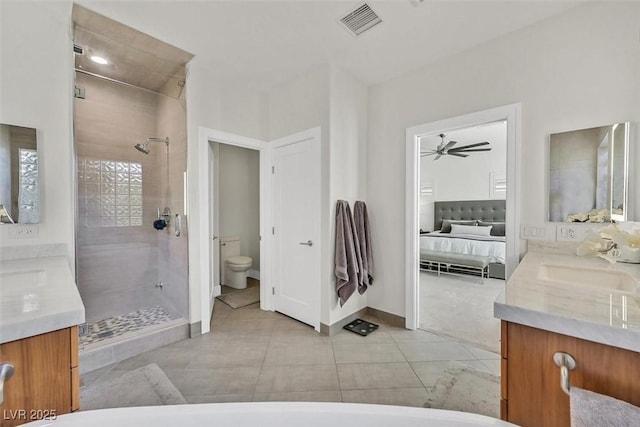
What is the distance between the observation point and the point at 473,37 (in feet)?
6.85

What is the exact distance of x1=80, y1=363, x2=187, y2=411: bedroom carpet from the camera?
1.57 metres

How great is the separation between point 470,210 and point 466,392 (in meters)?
4.90

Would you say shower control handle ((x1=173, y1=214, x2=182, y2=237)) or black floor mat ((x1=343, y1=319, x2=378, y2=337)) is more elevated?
shower control handle ((x1=173, y1=214, x2=182, y2=237))

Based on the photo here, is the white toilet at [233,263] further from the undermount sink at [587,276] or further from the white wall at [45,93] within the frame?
the undermount sink at [587,276]

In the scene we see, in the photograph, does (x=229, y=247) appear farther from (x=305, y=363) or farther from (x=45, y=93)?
(x=45, y=93)

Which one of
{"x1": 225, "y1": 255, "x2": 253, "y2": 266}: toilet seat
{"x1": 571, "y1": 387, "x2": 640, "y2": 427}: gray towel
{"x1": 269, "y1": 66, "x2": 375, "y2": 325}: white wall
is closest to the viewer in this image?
{"x1": 571, "y1": 387, "x2": 640, "y2": 427}: gray towel

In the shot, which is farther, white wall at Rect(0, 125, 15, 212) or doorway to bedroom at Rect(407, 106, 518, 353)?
doorway to bedroom at Rect(407, 106, 518, 353)

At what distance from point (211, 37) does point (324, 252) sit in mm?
2099

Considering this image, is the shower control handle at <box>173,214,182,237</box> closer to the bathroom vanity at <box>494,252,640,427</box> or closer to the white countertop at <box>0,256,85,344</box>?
the white countertop at <box>0,256,85,344</box>

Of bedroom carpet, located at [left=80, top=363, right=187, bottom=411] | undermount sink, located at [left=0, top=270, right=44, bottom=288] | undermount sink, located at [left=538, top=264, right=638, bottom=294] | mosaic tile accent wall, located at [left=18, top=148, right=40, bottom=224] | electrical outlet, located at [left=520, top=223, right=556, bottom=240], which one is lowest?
bedroom carpet, located at [left=80, top=363, right=187, bottom=411]

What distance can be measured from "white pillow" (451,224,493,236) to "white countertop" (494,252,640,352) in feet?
14.8

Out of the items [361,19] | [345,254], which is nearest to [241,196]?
[345,254]

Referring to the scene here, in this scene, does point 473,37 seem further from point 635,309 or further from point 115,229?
point 115,229

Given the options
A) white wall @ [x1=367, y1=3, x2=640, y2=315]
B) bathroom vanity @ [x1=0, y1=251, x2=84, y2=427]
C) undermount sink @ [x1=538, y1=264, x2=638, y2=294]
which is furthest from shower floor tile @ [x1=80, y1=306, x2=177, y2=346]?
undermount sink @ [x1=538, y1=264, x2=638, y2=294]
